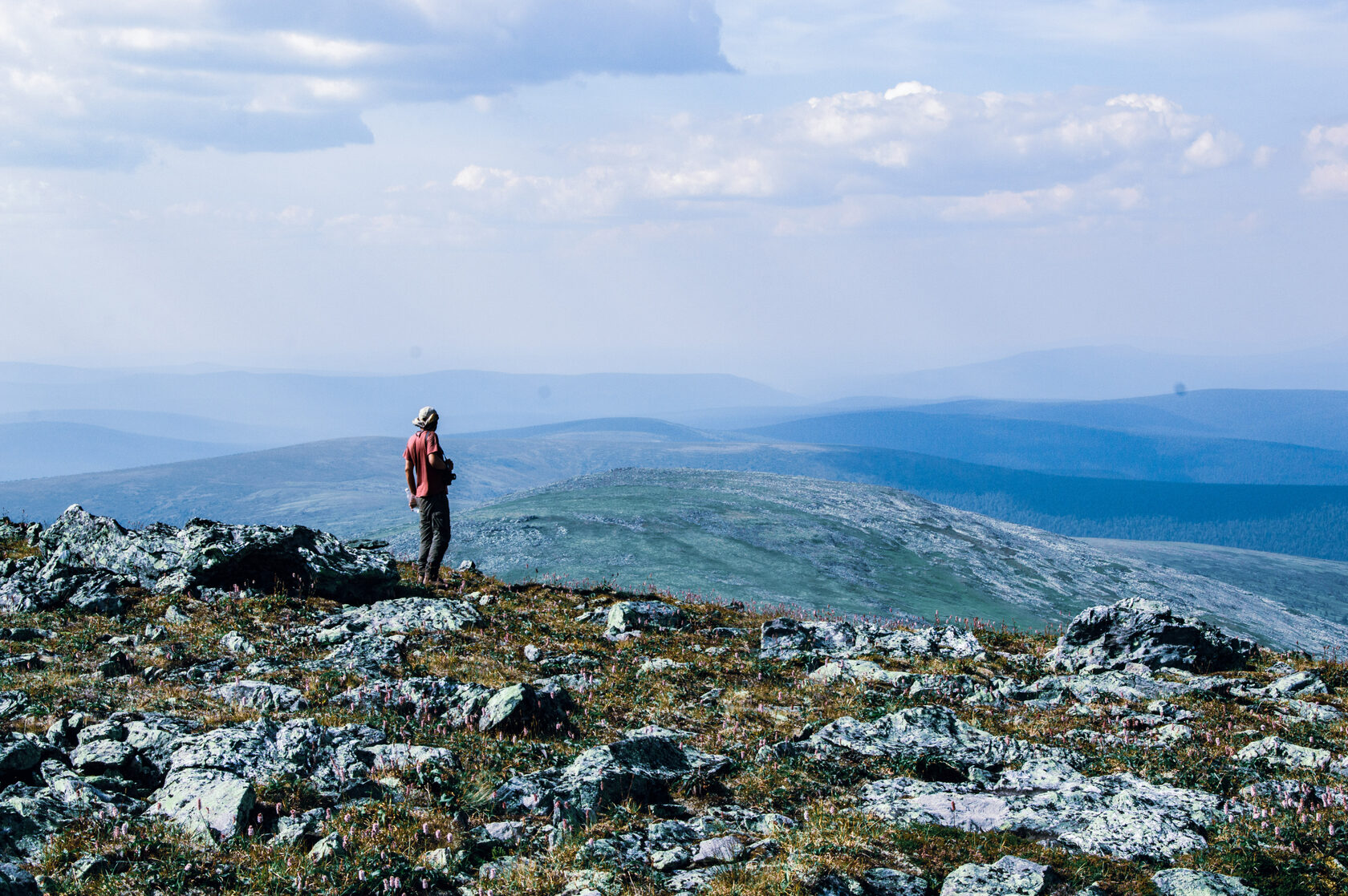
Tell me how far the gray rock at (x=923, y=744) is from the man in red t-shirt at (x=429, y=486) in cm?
1212

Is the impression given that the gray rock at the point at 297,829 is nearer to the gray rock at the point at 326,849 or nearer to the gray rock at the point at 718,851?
the gray rock at the point at 326,849

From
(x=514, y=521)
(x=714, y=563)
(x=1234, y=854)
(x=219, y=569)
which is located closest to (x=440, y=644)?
(x=219, y=569)

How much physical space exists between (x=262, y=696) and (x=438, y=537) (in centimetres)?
1011

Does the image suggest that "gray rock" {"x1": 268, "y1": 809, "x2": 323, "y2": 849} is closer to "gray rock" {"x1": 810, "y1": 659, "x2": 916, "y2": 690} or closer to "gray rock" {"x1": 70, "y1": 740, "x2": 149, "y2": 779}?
"gray rock" {"x1": 70, "y1": 740, "x2": 149, "y2": 779}

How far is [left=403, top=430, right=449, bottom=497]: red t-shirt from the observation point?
21969 millimetres

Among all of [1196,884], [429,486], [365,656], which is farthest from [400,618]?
[1196,884]

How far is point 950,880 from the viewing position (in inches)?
319

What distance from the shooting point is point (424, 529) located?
22906 millimetres

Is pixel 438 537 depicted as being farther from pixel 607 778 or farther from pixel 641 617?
pixel 607 778

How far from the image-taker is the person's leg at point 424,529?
22562mm

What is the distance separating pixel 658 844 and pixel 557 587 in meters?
18.2

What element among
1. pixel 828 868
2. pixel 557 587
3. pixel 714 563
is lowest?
pixel 714 563

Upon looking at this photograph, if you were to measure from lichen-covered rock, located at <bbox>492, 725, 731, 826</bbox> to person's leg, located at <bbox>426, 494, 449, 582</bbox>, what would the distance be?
12.2m

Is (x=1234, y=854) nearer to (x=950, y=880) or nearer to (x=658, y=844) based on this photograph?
(x=950, y=880)
